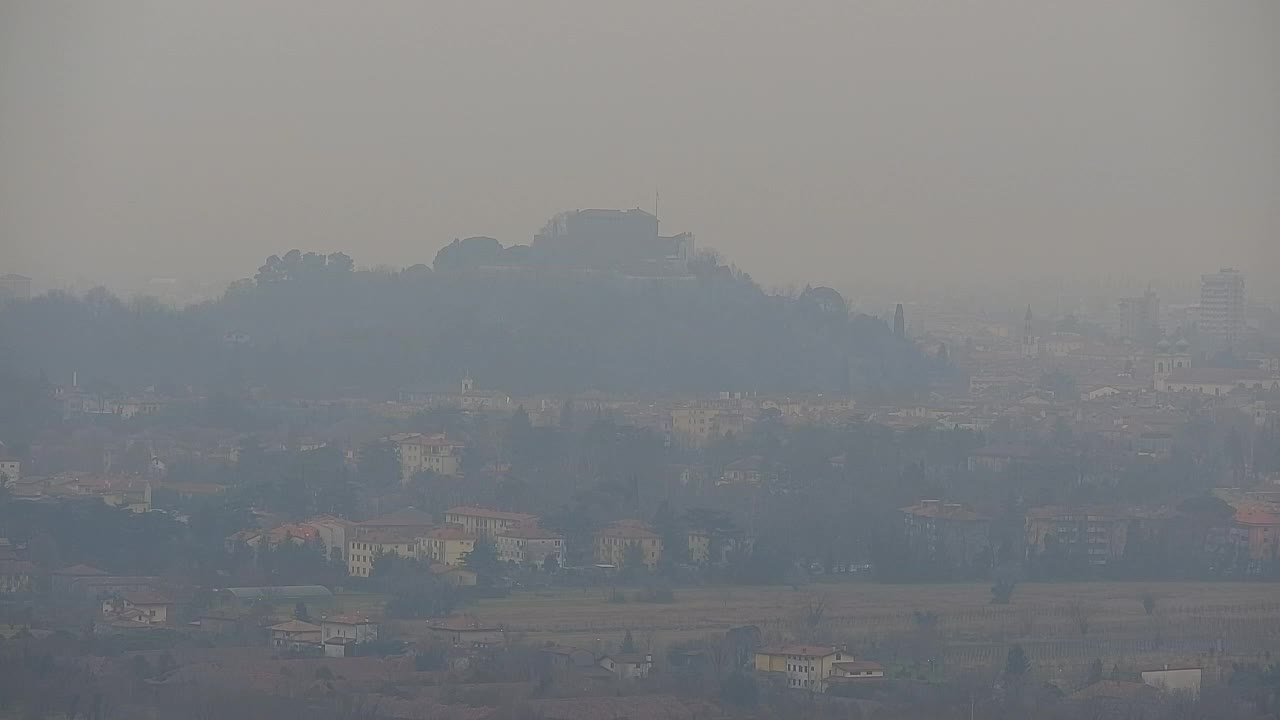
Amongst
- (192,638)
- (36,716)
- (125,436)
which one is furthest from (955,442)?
(36,716)

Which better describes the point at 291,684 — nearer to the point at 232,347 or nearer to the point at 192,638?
the point at 192,638

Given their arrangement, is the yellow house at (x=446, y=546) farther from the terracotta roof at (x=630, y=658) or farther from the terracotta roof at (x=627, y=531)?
the terracotta roof at (x=630, y=658)

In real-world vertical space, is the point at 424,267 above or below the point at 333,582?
above

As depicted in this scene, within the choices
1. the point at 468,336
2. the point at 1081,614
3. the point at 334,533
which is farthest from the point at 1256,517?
the point at 468,336

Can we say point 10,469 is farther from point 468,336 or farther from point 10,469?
point 468,336

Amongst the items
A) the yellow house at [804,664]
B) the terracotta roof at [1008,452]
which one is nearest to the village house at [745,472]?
the terracotta roof at [1008,452]

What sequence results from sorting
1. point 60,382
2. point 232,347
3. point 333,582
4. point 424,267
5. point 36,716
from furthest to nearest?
point 424,267
point 232,347
point 60,382
point 333,582
point 36,716

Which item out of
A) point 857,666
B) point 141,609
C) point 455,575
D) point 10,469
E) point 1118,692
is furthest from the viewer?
point 10,469

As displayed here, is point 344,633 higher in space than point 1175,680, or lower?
higher
